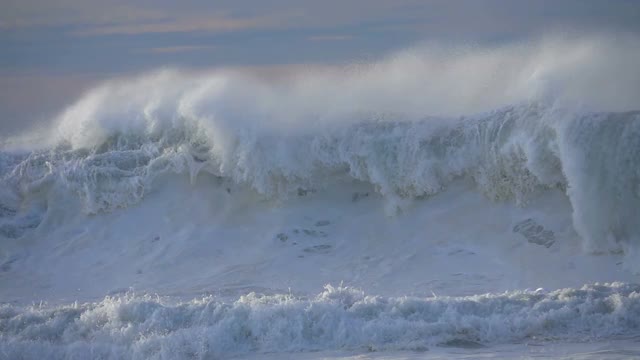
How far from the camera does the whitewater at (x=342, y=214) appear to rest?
8.85 meters

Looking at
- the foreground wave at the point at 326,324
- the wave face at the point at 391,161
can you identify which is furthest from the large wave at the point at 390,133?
the foreground wave at the point at 326,324

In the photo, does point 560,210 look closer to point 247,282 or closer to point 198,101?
point 247,282

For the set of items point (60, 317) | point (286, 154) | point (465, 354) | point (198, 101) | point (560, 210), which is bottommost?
point (465, 354)

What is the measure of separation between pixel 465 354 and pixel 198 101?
7.21 metres

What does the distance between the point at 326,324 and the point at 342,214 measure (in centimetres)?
367

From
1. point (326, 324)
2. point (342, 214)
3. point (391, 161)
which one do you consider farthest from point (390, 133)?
point (326, 324)

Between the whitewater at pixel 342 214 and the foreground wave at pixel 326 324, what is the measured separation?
2cm

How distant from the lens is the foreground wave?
339 inches

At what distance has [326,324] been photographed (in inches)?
350

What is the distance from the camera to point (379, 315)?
29.5 ft

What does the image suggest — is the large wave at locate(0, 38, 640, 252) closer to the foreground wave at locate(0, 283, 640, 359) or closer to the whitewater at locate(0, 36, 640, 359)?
the whitewater at locate(0, 36, 640, 359)

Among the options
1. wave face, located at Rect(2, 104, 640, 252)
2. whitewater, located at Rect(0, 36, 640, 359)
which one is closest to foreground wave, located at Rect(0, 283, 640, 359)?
whitewater, located at Rect(0, 36, 640, 359)

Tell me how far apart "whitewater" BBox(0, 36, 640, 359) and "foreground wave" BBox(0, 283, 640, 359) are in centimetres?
2

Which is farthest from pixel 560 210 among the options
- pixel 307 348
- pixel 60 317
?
pixel 60 317
